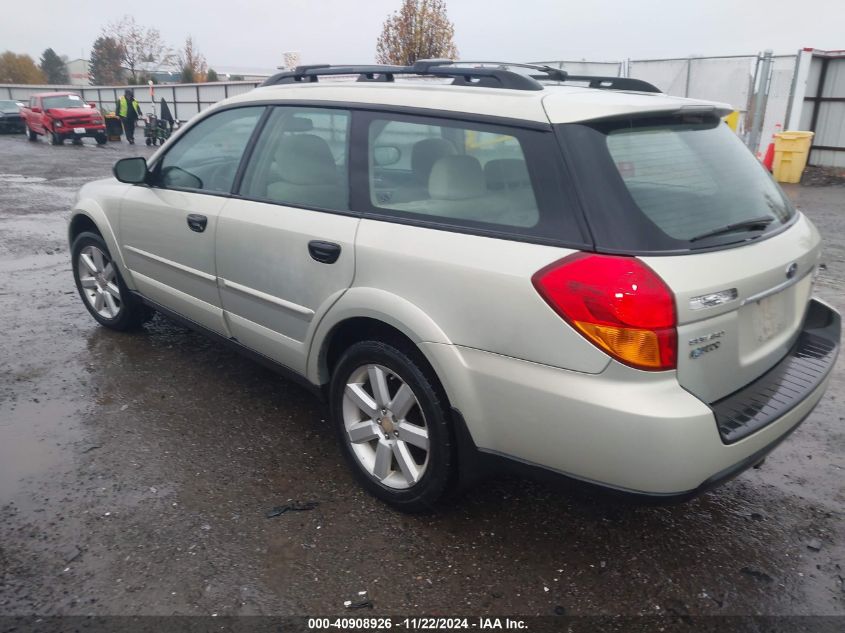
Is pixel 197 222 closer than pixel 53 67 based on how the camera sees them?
Yes

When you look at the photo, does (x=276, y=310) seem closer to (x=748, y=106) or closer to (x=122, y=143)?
(x=748, y=106)

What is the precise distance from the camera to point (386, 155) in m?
3.01

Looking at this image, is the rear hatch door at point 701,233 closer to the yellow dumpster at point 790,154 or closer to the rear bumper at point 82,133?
the yellow dumpster at point 790,154

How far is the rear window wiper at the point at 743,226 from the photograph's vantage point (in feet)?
7.81

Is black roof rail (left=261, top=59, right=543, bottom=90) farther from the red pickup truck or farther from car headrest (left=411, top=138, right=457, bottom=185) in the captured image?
the red pickup truck

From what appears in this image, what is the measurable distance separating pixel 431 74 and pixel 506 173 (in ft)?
2.60

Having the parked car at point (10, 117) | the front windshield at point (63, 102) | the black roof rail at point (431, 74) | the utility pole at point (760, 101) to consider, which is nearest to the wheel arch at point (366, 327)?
the black roof rail at point (431, 74)

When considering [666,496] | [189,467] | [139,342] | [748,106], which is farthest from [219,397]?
[748,106]

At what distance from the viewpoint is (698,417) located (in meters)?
2.18

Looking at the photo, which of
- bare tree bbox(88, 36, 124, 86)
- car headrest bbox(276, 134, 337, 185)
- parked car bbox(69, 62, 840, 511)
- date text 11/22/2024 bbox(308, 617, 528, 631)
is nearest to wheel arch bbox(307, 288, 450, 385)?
parked car bbox(69, 62, 840, 511)

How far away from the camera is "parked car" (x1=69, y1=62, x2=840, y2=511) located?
7.21ft

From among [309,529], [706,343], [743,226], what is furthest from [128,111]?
[706,343]

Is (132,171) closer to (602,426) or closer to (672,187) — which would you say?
(672,187)

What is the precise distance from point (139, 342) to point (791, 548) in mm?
4208
